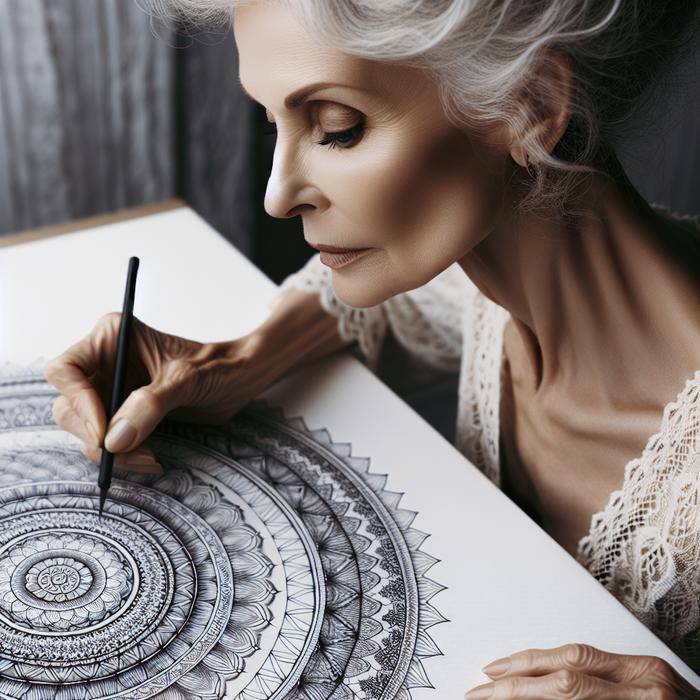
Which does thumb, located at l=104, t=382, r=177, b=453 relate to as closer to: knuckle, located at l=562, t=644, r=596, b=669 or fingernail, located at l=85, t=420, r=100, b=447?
fingernail, located at l=85, t=420, r=100, b=447

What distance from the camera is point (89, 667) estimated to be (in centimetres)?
76

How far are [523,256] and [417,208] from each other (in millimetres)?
184

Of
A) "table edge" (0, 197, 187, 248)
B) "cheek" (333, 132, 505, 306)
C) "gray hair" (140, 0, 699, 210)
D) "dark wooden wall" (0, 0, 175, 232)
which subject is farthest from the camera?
"dark wooden wall" (0, 0, 175, 232)

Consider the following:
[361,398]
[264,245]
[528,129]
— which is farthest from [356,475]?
[264,245]

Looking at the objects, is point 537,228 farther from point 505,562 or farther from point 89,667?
point 89,667

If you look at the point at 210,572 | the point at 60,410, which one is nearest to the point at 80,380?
the point at 60,410

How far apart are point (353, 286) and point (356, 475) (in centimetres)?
20

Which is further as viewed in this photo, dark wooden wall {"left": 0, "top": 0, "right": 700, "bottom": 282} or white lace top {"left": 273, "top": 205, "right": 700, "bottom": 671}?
dark wooden wall {"left": 0, "top": 0, "right": 700, "bottom": 282}

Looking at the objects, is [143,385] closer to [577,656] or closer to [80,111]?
[577,656]

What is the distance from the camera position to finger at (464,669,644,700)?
27.9 inches

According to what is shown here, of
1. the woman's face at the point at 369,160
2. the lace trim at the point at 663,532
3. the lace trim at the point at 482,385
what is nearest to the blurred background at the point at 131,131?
the lace trim at the point at 482,385

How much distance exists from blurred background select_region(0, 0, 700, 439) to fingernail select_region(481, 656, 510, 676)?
105 cm

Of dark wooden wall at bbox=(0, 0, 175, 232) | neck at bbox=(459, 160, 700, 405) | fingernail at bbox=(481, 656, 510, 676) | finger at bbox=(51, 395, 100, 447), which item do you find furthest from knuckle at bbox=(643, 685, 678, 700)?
dark wooden wall at bbox=(0, 0, 175, 232)

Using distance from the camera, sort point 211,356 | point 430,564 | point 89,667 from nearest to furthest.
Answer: point 89,667, point 430,564, point 211,356
